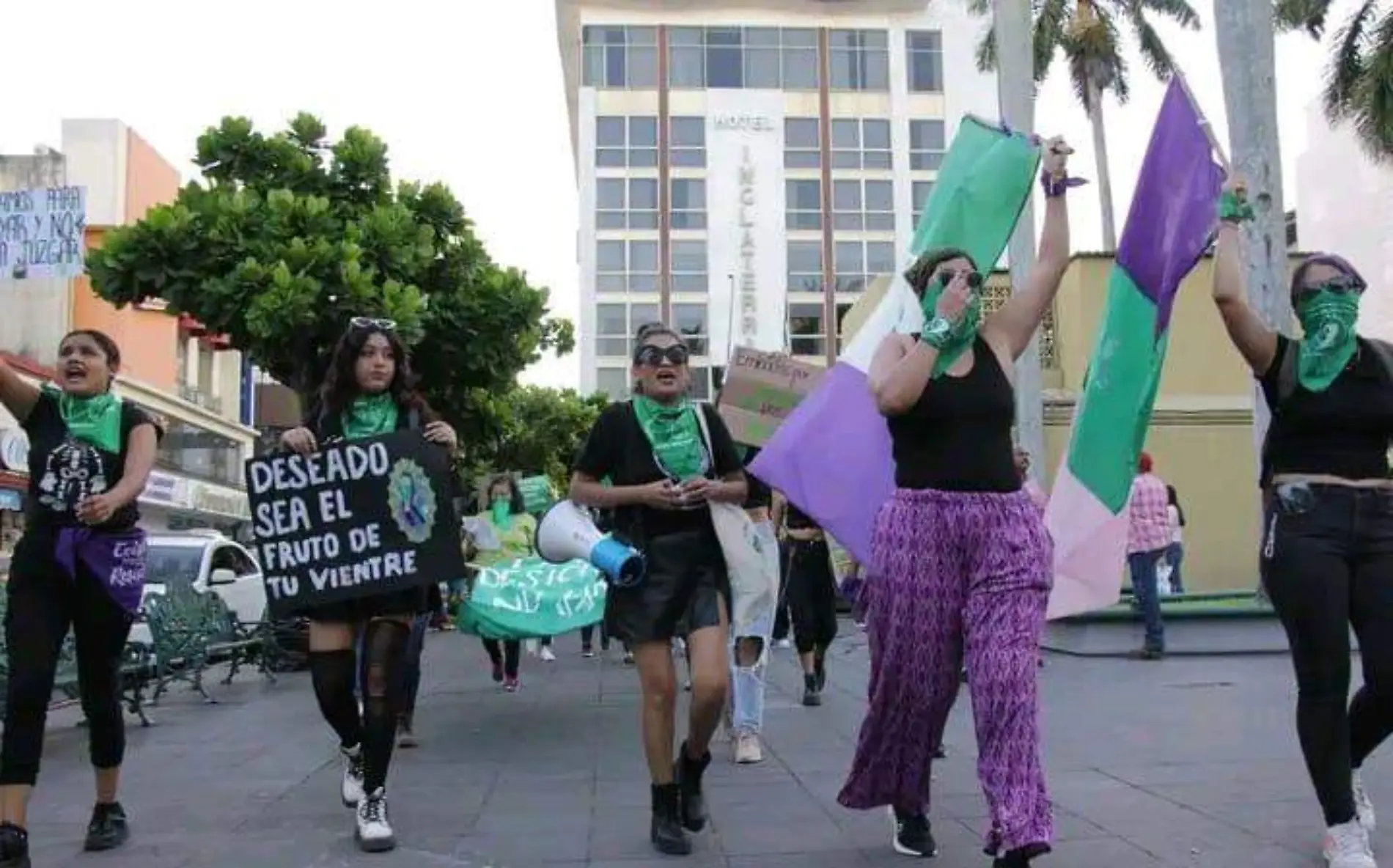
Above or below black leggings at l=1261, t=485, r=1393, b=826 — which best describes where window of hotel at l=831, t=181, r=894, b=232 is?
above

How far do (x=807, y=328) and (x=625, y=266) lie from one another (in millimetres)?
8818

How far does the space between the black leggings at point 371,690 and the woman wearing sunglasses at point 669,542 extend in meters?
0.87

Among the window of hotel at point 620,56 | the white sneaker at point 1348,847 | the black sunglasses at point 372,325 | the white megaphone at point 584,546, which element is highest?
the window of hotel at point 620,56

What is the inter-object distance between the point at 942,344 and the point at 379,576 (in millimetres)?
2409

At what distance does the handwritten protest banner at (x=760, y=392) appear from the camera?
10156 mm

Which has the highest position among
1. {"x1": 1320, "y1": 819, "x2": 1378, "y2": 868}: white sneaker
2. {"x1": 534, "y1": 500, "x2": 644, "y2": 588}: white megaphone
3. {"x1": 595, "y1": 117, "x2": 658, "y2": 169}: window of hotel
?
{"x1": 595, "y1": 117, "x2": 658, "y2": 169}: window of hotel

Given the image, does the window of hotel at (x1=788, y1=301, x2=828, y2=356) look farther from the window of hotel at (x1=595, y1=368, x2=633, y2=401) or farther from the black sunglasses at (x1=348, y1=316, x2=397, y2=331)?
the black sunglasses at (x1=348, y1=316, x2=397, y2=331)

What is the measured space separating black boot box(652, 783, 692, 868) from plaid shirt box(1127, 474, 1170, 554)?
7.49 metres

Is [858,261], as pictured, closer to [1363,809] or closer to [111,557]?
[1363,809]

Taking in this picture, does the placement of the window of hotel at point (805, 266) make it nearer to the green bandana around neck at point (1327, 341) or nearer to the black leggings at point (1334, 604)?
the green bandana around neck at point (1327, 341)

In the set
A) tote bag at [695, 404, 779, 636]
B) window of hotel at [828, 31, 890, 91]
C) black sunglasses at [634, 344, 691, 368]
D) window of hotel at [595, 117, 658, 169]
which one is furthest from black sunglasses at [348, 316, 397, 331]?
window of hotel at [828, 31, 890, 91]

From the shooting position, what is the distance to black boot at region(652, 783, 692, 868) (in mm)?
4727

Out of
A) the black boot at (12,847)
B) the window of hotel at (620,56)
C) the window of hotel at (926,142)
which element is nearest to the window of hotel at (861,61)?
the window of hotel at (926,142)

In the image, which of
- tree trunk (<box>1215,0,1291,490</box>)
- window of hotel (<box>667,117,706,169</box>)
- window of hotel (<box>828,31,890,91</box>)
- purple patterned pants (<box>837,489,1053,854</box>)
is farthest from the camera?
window of hotel (<box>828,31,890,91</box>)
